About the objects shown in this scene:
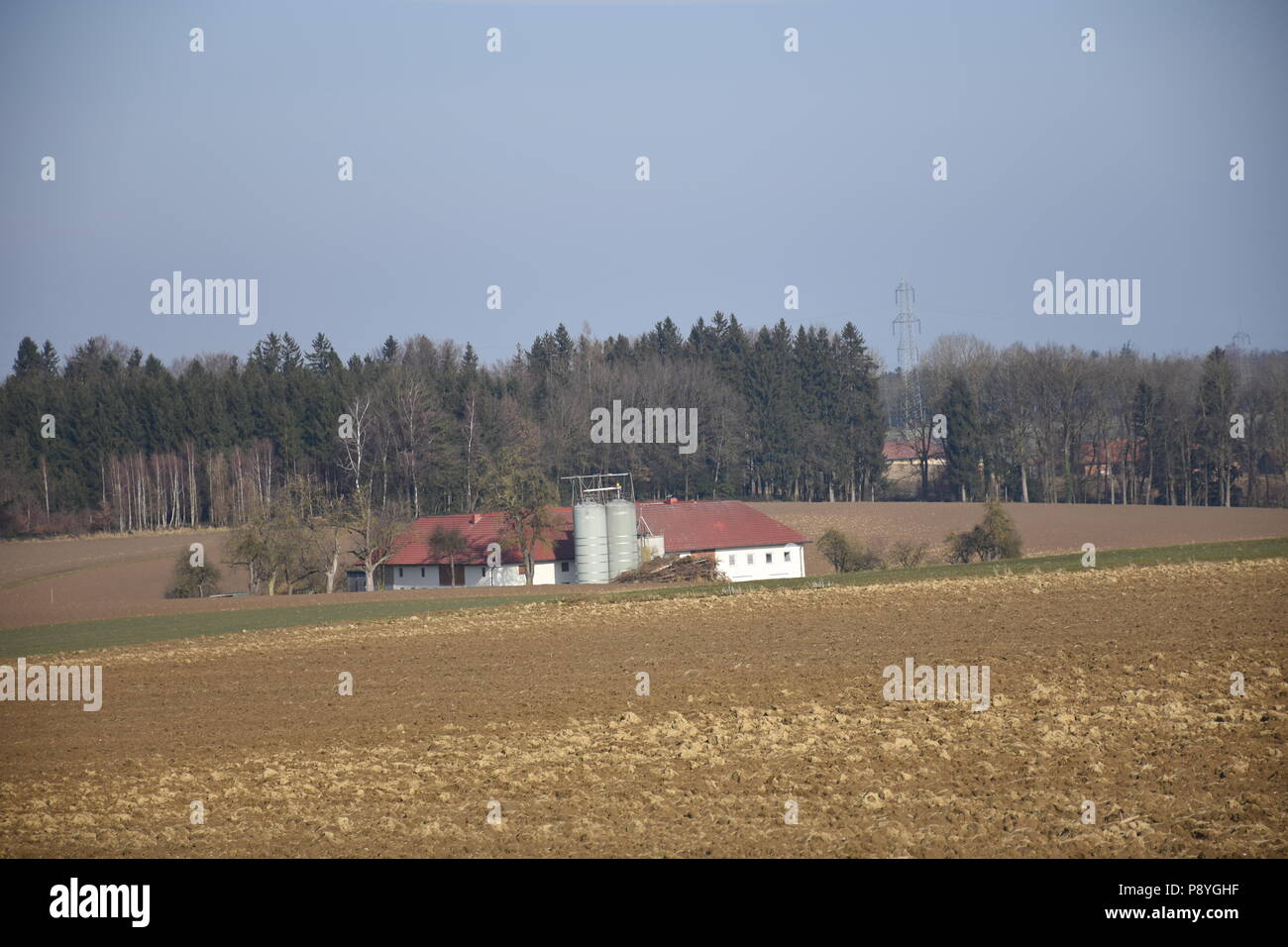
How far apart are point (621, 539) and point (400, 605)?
659 inches

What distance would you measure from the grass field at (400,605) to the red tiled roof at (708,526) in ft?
56.1

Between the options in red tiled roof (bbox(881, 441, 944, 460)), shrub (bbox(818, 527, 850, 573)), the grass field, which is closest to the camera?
the grass field

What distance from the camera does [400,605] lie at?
1674 inches

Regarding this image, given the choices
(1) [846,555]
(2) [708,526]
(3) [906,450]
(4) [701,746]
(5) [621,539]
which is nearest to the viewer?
(4) [701,746]

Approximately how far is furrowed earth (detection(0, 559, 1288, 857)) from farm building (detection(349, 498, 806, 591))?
27.9m

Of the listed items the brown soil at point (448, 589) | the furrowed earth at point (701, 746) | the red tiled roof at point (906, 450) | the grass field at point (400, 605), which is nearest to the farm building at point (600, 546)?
the brown soil at point (448, 589)

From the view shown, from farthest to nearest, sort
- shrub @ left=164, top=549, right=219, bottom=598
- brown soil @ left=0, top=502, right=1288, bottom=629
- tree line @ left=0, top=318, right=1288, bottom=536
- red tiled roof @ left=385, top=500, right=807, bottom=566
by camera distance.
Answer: tree line @ left=0, top=318, right=1288, bottom=536 < red tiled roof @ left=385, top=500, right=807, bottom=566 < shrub @ left=164, top=549, right=219, bottom=598 < brown soil @ left=0, top=502, right=1288, bottom=629

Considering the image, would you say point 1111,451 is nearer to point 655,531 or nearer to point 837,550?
point 655,531

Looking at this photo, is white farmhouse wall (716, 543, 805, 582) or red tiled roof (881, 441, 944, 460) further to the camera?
red tiled roof (881, 441, 944, 460)

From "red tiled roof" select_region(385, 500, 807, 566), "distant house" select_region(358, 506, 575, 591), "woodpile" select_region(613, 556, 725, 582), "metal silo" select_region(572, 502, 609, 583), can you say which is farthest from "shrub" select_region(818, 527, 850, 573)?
"distant house" select_region(358, 506, 575, 591)

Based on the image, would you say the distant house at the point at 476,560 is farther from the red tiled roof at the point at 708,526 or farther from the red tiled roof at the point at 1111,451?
the red tiled roof at the point at 1111,451

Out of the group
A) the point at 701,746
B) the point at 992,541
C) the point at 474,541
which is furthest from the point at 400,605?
the point at 701,746

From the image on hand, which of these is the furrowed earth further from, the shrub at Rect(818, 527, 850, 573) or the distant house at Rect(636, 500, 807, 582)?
the distant house at Rect(636, 500, 807, 582)

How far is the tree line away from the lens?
85938mm
